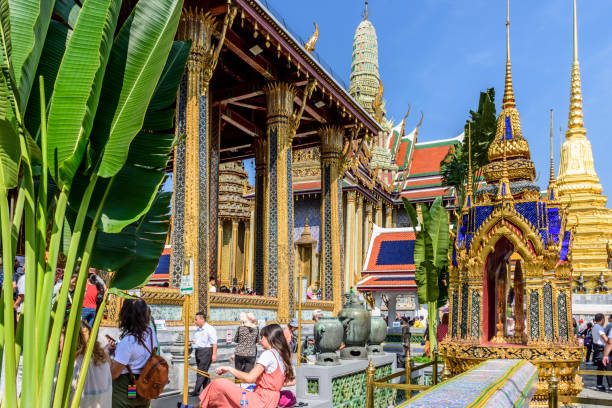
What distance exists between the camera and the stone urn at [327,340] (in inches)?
304

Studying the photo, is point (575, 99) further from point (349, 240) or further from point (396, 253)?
point (349, 240)

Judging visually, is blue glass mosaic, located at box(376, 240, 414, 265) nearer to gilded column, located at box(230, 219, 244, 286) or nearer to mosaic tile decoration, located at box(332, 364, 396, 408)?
gilded column, located at box(230, 219, 244, 286)

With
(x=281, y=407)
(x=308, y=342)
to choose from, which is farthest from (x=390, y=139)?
(x=281, y=407)

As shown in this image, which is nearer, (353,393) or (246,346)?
(353,393)

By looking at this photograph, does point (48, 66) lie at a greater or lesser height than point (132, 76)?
greater

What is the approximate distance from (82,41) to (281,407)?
137 inches

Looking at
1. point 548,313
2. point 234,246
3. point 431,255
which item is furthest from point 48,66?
point 234,246

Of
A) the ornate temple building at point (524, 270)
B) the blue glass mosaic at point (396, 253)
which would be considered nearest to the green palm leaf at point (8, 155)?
the ornate temple building at point (524, 270)

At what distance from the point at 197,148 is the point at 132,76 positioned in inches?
316

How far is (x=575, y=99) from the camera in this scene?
76.5ft

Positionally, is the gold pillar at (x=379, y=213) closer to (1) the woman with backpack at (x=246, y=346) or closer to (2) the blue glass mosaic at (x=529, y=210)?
(1) the woman with backpack at (x=246, y=346)

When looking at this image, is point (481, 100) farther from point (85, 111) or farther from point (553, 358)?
point (85, 111)

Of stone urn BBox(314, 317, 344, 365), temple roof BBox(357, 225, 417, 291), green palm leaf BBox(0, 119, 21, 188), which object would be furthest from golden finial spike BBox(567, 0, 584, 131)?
green palm leaf BBox(0, 119, 21, 188)

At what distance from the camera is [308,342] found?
1393cm
